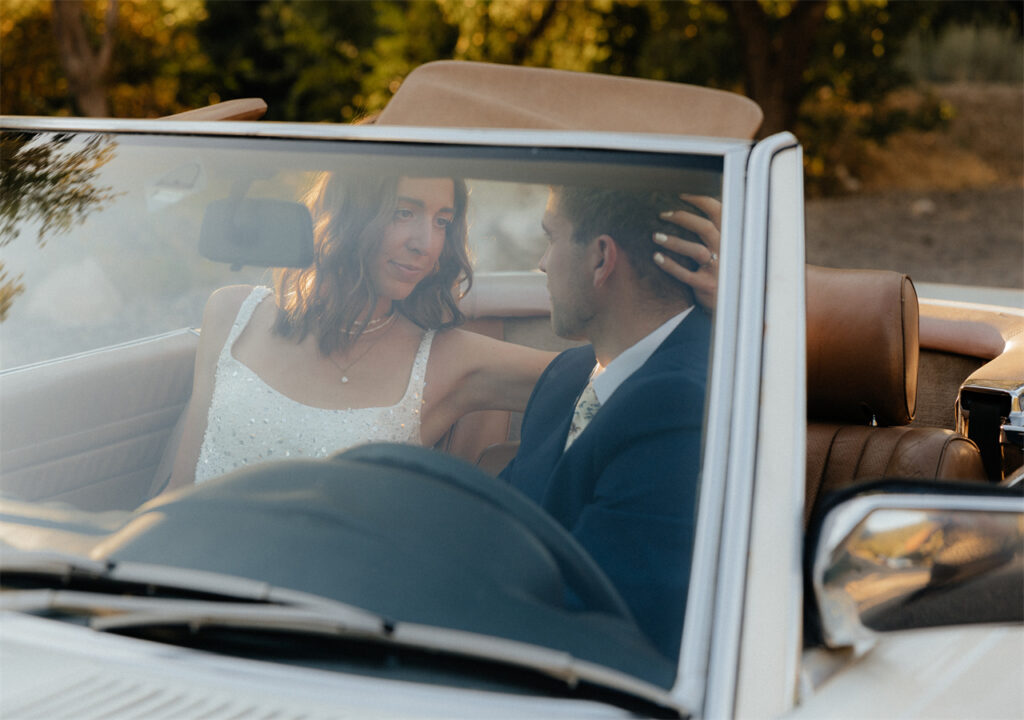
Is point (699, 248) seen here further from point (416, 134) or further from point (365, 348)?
point (365, 348)

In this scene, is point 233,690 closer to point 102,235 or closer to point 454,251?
point 454,251

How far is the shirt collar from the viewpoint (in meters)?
1.38

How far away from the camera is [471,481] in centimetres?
126

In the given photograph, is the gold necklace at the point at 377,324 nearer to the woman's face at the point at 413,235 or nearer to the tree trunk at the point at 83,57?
the woman's face at the point at 413,235

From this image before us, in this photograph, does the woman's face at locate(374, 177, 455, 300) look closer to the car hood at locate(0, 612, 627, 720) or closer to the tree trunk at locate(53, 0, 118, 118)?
the car hood at locate(0, 612, 627, 720)

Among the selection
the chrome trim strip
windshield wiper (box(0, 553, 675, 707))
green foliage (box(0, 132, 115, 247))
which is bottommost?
windshield wiper (box(0, 553, 675, 707))

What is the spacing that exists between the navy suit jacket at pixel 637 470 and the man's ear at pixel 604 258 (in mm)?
102

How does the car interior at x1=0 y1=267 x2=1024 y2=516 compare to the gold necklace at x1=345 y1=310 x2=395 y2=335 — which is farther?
the gold necklace at x1=345 y1=310 x2=395 y2=335

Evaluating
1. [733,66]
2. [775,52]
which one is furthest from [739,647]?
[733,66]

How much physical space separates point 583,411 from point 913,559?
1.51 feet

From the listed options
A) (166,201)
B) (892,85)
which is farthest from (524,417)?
(892,85)

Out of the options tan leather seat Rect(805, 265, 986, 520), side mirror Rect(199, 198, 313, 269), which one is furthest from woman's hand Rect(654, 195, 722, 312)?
tan leather seat Rect(805, 265, 986, 520)

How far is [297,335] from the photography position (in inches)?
72.5

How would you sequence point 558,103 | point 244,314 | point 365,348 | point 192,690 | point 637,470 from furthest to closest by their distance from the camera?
point 558,103 < point 244,314 < point 365,348 < point 637,470 < point 192,690
